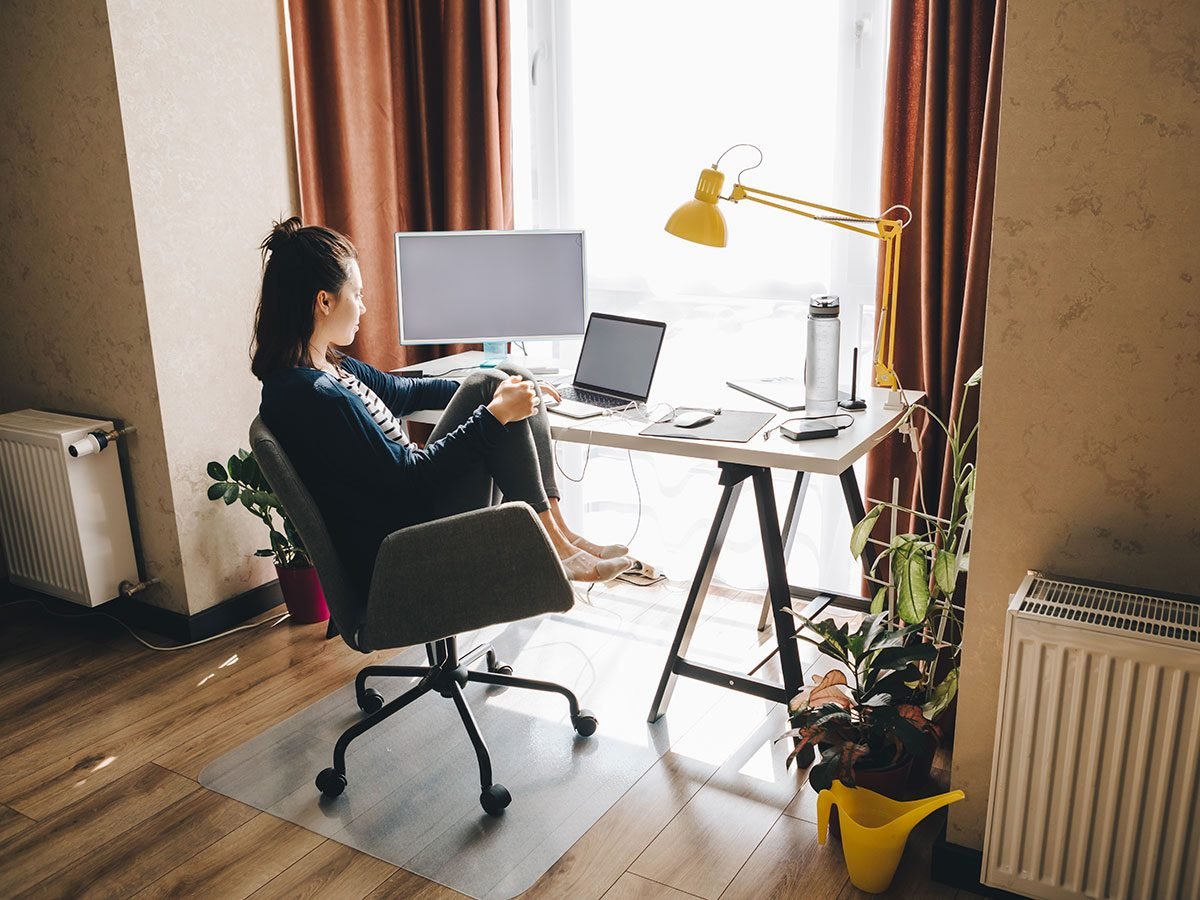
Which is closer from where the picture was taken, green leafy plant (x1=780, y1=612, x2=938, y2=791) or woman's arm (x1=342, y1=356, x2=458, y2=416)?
green leafy plant (x1=780, y1=612, x2=938, y2=791)

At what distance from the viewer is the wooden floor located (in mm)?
1888

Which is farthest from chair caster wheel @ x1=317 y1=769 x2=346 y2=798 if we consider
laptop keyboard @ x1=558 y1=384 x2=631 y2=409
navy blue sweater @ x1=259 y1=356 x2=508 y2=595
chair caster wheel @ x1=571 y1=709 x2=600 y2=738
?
laptop keyboard @ x1=558 y1=384 x2=631 y2=409

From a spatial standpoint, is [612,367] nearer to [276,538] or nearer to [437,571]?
[437,571]

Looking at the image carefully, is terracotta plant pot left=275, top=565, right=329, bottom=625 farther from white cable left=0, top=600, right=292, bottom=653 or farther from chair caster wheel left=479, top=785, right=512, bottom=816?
chair caster wheel left=479, top=785, right=512, bottom=816

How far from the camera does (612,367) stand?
103 inches

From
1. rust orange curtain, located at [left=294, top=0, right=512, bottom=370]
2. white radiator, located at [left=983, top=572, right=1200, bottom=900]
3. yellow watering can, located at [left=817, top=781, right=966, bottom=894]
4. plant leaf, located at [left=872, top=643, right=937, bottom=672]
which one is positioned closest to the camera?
white radiator, located at [left=983, top=572, right=1200, bottom=900]

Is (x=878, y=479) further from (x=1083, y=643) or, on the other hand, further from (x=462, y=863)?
(x=462, y=863)

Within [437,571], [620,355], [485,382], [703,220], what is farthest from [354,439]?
[703,220]

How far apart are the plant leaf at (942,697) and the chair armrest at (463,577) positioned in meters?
0.73

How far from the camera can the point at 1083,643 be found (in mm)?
1516

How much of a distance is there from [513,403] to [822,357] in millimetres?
739

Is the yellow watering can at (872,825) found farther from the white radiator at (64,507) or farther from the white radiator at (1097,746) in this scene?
the white radiator at (64,507)

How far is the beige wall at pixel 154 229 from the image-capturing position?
2639 millimetres

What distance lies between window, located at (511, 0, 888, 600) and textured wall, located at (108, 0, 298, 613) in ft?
2.66
